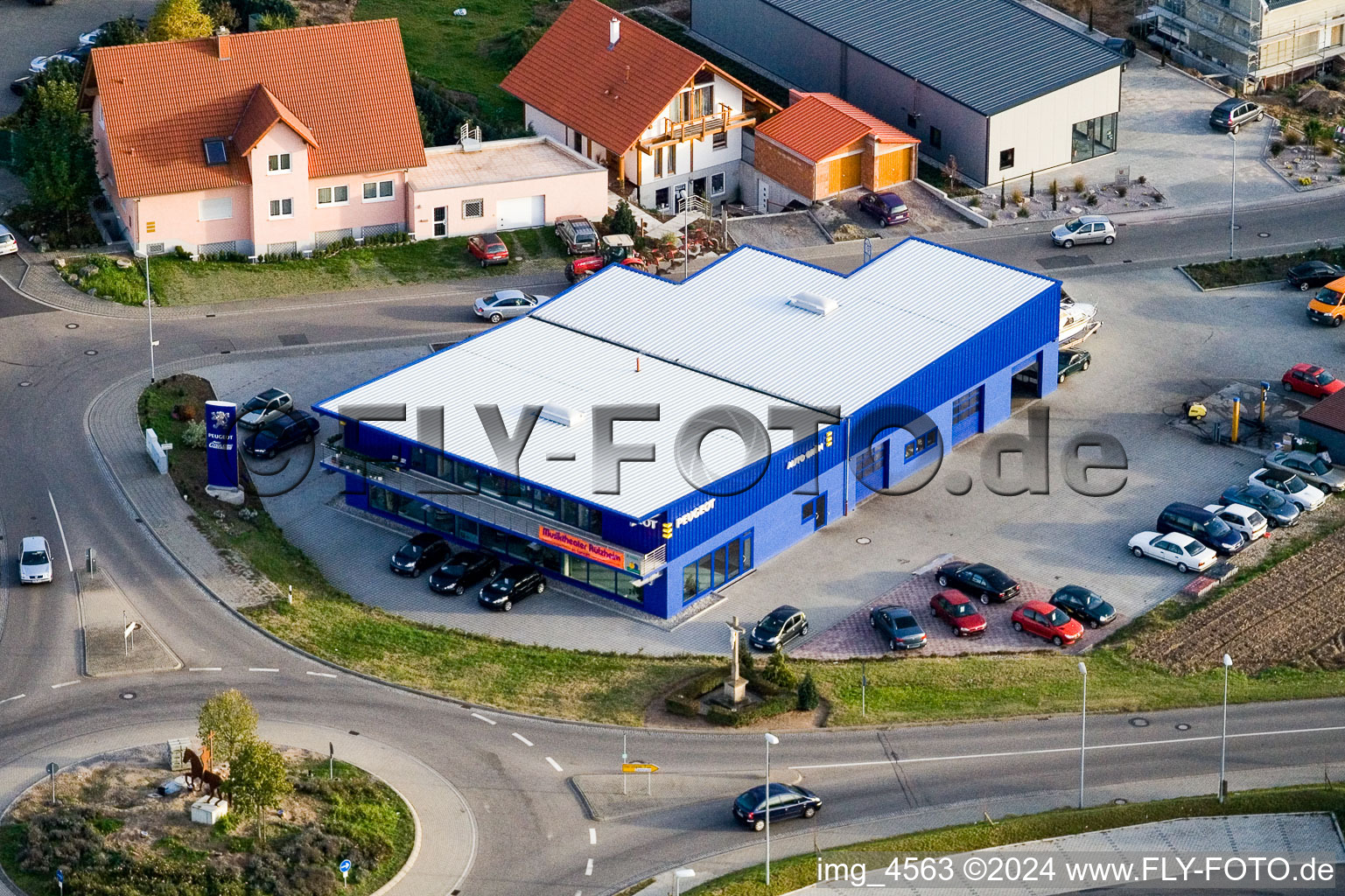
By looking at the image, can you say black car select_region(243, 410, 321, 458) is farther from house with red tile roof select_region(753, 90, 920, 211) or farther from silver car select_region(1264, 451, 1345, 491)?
silver car select_region(1264, 451, 1345, 491)

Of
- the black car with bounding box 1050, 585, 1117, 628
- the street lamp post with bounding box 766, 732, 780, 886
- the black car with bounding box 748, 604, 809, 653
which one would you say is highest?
the street lamp post with bounding box 766, 732, 780, 886

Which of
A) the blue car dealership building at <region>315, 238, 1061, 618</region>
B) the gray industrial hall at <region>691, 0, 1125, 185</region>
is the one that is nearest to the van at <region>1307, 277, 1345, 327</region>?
the blue car dealership building at <region>315, 238, 1061, 618</region>

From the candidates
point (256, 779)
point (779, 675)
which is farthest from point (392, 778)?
point (779, 675)

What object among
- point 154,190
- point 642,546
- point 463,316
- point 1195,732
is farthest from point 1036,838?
point 154,190

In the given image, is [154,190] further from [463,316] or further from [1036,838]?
[1036,838]

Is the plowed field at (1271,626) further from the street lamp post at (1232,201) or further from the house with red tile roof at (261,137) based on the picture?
the house with red tile roof at (261,137)

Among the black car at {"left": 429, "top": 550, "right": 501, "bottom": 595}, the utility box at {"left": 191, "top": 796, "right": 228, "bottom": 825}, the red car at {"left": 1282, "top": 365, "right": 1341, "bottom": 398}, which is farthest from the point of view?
the red car at {"left": 1282, "top": 365, "right": 1341, "bottom": 398}
